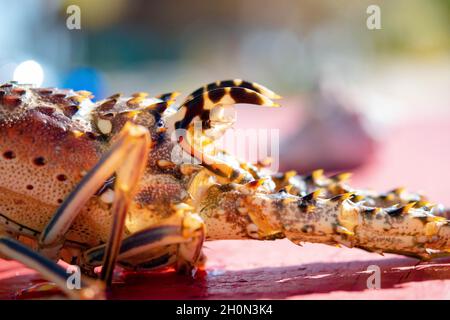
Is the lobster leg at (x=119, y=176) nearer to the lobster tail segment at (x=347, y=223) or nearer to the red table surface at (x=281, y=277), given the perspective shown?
the red table surface at (x=281, y=277)

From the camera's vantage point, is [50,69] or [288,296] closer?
[288,296]

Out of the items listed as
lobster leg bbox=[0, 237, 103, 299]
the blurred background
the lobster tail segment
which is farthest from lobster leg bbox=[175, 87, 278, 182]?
the blurred background

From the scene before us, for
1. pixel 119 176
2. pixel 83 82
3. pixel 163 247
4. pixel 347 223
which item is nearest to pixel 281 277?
pixel 347 223

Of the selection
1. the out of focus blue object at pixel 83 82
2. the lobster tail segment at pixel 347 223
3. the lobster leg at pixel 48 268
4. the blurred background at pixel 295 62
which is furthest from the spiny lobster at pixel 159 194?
the out of focus blue object at pixel 83 82

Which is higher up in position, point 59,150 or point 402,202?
point 59,150

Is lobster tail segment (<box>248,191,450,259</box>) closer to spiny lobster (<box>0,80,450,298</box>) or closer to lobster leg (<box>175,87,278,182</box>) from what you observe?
spiny lobster (<box>0,80,450,298</box>)
